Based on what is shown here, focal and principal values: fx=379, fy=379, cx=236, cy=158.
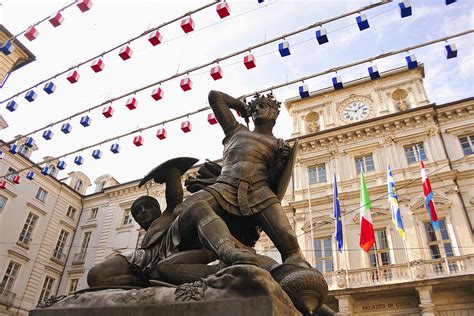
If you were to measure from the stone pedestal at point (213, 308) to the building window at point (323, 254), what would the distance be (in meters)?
16.4

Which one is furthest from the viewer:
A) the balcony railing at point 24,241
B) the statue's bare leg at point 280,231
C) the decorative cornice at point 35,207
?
the decorative cornice at point 35,207

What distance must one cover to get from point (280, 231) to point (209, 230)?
0.65 m

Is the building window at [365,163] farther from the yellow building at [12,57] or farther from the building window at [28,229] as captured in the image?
the building window at [28,229]

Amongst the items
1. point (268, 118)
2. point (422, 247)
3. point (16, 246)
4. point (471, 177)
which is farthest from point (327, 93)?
point (16, 246)

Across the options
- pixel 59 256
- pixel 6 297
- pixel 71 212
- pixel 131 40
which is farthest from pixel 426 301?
pixel 71 212

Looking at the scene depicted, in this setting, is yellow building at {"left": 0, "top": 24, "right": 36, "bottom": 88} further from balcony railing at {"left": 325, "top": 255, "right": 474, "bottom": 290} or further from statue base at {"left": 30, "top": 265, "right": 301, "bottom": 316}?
statue base at {"left": 30, "top": 265, "right": 301, "bottom": 316}

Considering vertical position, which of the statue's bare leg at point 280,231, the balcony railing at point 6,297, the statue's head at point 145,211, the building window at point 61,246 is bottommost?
the statue's bare leg at point 280,231

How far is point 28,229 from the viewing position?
85.9 feet

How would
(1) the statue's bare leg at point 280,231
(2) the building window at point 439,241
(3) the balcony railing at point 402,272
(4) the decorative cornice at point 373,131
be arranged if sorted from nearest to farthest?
(1) the statue's bare leg at point 280,231 → (3) the balcony railing at point 402,272 → (2) the building window at point 439,241 → (4) the decorative cornice at point 373,131

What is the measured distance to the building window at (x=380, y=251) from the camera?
16.8m

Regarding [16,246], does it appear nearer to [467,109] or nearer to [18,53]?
[18,53]

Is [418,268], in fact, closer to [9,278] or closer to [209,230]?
[209,230]

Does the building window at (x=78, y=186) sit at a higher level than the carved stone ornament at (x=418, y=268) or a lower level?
higher

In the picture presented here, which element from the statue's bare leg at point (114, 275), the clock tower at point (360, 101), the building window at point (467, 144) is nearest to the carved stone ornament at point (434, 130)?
the building window at point (467, 144)
